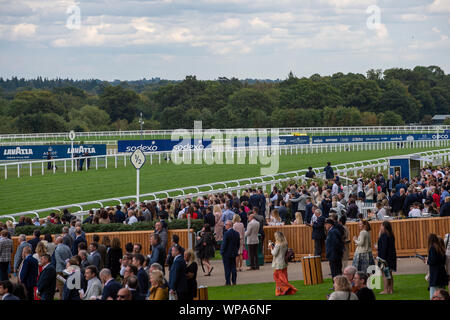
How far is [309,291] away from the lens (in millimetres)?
11336

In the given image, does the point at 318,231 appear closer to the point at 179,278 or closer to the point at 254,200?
Result: the point at 179,278

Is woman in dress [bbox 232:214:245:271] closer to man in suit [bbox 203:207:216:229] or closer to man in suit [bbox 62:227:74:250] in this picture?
man in suit [bbox 203:207:216:229]

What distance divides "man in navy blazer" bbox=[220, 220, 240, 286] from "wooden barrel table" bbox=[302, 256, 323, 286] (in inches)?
50.6

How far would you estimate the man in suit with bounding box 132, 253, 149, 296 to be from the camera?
9109 mm

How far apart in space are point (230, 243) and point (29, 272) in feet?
11.5

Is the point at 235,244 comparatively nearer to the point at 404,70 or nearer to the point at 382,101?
the point at 382,101

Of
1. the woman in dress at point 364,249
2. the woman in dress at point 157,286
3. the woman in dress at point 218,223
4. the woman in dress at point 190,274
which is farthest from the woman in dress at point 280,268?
the woman in dress at point 218,223

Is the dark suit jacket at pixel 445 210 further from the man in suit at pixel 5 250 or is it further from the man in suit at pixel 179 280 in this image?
the man in suit at pixel 5 250

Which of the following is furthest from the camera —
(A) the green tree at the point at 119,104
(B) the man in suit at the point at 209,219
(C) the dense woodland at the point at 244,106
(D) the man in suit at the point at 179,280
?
(A) the green tree at the point at 119,104

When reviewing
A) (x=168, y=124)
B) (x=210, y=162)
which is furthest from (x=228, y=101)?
(x=210, y=162)

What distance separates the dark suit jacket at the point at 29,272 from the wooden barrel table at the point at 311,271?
14.2 feet

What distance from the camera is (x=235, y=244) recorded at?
41.2 ft

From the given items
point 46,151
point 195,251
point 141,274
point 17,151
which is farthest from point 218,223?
point 17,151

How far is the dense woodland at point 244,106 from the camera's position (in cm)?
7562
